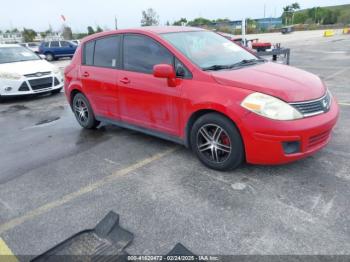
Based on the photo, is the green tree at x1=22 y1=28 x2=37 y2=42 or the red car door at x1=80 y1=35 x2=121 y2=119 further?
the green tree at x1=22 y1=28 x2=37 y2=42

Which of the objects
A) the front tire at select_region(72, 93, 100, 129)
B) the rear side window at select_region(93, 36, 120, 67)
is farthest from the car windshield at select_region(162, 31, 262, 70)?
the front tire at select_region(72, 93, 100, 129)

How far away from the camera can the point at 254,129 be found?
3197 millimetres

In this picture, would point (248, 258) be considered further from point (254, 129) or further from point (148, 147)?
point (148, 147)

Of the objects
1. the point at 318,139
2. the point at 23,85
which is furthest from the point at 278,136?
the point at 23,85

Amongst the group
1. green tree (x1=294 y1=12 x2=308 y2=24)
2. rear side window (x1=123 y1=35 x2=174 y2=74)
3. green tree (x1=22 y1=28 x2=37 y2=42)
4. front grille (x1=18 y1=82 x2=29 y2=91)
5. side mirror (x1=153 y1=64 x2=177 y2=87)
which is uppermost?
green tree (x1=294 y1=12 x2=308 y2=24)

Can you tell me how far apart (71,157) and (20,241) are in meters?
1.84

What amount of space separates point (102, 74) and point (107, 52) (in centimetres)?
35

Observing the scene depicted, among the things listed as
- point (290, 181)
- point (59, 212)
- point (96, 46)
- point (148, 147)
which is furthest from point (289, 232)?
point (96, 46)

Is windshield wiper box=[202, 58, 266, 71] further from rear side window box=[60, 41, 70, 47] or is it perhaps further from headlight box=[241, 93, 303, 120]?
rear side window box=[60, 41, 70, 47]

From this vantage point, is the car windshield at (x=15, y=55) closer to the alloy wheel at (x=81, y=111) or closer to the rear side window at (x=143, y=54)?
the alloy wheel at (x=81, y=111)

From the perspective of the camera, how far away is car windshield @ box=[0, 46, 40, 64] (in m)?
9.00

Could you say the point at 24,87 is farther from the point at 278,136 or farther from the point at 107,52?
the point at 278,136

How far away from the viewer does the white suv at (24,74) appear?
8.27 m

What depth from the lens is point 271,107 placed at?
10.4ft
